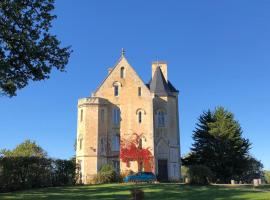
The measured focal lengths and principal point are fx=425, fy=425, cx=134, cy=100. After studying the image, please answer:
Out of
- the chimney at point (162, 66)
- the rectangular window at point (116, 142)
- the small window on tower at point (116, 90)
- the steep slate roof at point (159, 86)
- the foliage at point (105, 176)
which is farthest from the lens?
the chimney at point (162, 66)

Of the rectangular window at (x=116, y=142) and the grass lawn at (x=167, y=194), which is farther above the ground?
the rectangular window at (x=116, y=142)

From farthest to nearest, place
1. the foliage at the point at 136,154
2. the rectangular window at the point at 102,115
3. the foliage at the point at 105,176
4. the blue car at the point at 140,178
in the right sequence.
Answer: the rectangular window at the point at 102,115 → the foliage at the point at 136,154 → the foliage at the point at 105,176 → the blue car at the point at 140,178

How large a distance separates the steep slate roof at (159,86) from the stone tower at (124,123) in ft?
0.54

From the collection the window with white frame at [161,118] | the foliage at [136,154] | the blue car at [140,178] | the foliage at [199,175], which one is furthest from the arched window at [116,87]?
the foliage at [199,175]

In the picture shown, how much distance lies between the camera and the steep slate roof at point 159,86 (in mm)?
57306

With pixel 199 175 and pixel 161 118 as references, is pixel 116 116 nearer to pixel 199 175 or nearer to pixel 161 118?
pixel 161 118

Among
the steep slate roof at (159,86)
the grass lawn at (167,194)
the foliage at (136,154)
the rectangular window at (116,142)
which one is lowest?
the grass lawn at (167,194)

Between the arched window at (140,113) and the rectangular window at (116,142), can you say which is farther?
the arched window at (140,113)

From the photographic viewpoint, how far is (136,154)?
53031mm

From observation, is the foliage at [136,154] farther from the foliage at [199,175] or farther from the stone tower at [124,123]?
the foliage at [199,175]

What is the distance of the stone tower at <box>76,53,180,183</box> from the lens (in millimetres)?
53219

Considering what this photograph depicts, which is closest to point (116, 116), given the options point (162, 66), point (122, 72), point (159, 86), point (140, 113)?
point (140, 113)

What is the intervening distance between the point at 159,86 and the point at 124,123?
7.44m

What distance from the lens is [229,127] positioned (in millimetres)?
61219
